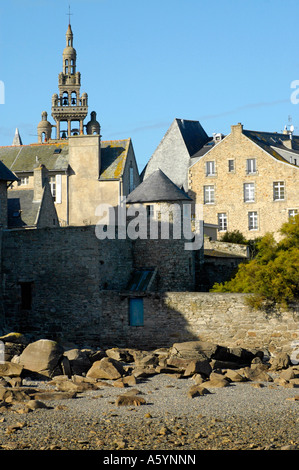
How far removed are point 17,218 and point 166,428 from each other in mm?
20121

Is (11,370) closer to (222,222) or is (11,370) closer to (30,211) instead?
(30,211)

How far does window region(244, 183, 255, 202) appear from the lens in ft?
146

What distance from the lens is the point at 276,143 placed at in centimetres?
4903

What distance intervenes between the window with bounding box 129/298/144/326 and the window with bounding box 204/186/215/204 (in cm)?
1915

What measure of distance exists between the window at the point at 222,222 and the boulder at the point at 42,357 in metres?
24.0

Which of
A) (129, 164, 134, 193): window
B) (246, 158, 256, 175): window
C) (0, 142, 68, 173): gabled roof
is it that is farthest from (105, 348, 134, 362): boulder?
(246, 158, 256, 175): window

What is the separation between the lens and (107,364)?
2200cm

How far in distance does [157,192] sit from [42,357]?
1006 cm

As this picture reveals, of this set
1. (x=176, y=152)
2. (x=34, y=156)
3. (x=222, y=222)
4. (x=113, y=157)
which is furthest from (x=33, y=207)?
(x=176, y=152)

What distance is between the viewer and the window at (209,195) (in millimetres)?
45531

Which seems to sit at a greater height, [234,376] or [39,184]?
[39,184]

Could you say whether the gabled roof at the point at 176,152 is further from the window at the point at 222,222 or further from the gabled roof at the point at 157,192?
the gabled roof at the point at 157,192

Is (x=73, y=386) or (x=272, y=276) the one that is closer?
(x=73, y=386)
